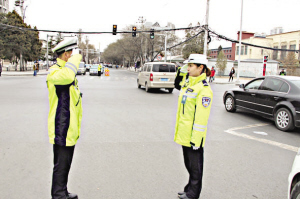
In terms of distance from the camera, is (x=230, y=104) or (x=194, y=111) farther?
(x=230, y=104)

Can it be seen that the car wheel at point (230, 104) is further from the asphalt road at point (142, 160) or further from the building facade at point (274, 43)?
the building facade at point (274, 43)

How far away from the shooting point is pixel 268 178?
4141 millimetres

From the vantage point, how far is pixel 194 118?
123 inches

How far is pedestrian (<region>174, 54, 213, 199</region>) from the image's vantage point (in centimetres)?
308

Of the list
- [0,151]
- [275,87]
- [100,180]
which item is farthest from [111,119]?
[275,87]

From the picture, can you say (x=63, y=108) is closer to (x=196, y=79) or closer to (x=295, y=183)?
(x=196, y=79)

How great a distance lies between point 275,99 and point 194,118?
5671mm

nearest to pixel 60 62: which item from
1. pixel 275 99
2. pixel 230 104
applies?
pixel 275 99

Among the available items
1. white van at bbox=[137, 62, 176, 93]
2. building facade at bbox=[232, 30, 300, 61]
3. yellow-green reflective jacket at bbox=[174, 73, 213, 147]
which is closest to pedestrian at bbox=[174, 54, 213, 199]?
yellow-green reflective jacket at bbox=[174, 73, 213, 147]

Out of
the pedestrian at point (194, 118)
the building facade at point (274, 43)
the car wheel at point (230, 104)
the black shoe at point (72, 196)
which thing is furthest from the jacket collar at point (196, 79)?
the building facade at point (274, 43)

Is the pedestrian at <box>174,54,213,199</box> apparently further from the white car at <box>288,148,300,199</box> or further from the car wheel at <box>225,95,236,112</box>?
the car wheel at <box>225,95,236,112</box>

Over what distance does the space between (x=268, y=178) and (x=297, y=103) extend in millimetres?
3788

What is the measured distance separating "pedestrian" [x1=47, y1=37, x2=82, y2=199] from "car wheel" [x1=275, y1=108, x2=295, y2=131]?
620cm

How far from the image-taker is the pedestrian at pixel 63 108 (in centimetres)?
282
